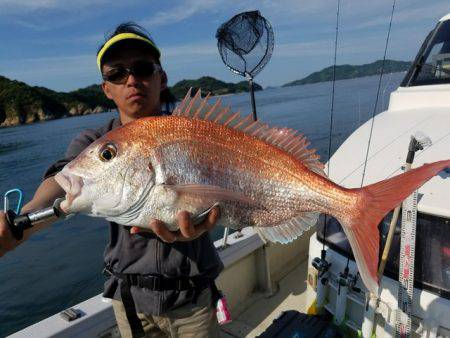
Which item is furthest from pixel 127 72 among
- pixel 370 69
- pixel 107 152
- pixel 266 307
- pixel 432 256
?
pixel 370 69

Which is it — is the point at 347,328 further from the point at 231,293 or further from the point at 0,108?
the point at 0,108

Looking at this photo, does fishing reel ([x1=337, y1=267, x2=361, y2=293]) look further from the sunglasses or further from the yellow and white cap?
the yellow and white cap

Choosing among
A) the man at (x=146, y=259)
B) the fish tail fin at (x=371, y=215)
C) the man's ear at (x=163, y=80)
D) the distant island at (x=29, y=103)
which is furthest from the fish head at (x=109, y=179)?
the distant island at (x=29, y=103)

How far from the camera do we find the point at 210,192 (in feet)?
5.26

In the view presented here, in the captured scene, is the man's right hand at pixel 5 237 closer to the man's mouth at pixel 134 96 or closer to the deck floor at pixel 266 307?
the man's mouth at pixel 134 96

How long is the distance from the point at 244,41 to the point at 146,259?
10.4 feet

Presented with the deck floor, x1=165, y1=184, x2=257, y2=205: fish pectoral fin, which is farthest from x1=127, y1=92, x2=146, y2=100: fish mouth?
the deck floor

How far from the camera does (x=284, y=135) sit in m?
1.82

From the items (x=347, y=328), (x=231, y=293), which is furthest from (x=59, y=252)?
(x=347, y=328)

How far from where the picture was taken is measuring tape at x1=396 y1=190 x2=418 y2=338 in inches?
89.7

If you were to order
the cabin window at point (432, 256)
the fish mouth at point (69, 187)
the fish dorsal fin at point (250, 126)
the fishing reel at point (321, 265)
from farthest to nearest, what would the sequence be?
Answer: 1. the fishing reel at point (321, 265)
2. the cabin window at point (432, 256)
3. the fish dorsal fin at point (250, 126)
4. the fish mouth at point (69, 187)

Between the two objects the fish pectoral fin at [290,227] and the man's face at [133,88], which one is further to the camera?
the man's face at [133,88]

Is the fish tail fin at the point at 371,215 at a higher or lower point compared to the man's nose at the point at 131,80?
lower

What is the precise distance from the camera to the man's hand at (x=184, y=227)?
5.19 ft
